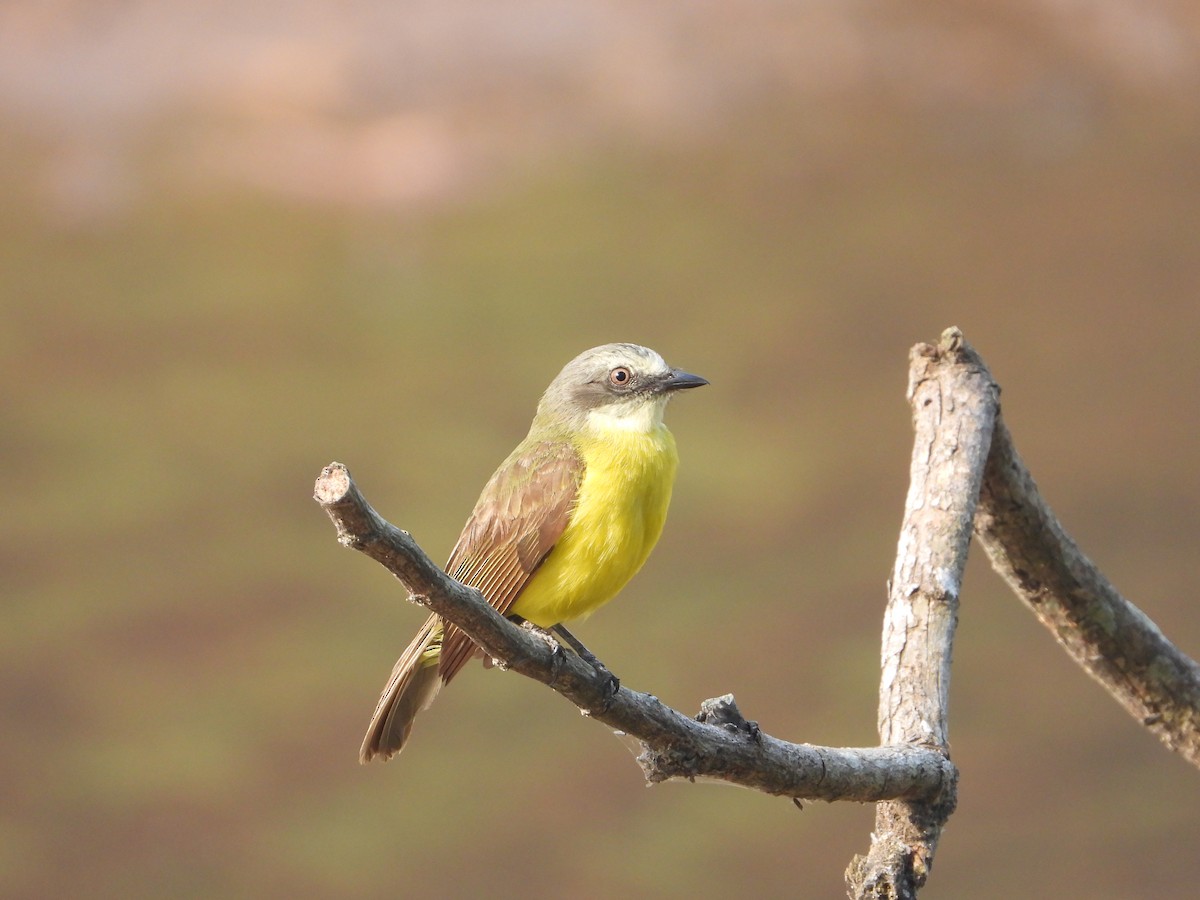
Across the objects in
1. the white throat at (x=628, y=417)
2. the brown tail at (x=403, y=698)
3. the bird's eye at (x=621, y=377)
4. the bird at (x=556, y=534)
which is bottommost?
Answer: the brown tail at (x=403, y=698)

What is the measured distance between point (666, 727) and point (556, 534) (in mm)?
719

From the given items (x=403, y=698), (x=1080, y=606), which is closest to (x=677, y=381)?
(x=403, y=698)

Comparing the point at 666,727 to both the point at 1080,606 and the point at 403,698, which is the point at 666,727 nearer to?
the point at 403,698

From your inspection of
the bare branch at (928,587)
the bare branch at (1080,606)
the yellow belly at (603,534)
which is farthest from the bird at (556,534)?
the bare branch at (1080,606)

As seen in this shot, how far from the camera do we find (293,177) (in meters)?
5.69

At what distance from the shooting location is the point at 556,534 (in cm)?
311

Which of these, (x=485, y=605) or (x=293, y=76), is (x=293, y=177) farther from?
(x=485, y=605)

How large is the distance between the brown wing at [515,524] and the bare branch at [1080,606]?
4.18 feet

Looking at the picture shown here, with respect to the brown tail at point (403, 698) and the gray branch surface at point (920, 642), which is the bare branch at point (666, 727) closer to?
the gray branch surface at point (920, 642)

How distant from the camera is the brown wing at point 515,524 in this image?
3111mm

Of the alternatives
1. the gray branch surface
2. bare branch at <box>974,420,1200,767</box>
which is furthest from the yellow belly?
bare branch at <box>974,420,1200,767</box>

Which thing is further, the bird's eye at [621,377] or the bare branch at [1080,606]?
the bare branch at [1080,606]

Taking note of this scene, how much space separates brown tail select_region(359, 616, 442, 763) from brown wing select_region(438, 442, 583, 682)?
131mm

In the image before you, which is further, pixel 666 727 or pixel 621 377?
pixel 621 377
